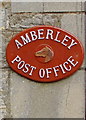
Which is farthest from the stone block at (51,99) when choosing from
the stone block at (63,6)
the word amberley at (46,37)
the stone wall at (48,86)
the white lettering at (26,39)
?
the stone block at (63,6)

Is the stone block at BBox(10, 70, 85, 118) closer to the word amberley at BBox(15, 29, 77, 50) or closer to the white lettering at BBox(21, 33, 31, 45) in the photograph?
the word amberley at BBox(15, 29, 77, 50)

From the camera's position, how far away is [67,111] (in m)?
2.40

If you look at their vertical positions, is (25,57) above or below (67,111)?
above

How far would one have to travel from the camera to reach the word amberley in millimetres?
2375

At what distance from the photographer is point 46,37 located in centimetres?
238

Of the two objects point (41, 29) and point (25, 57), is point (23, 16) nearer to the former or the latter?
point (41, 29)

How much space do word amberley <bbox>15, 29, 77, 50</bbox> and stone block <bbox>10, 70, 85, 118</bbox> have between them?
27cm

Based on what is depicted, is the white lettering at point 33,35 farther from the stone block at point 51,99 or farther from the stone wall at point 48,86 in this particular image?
the stone block at point 51,99

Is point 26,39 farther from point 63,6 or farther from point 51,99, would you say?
point 51,99

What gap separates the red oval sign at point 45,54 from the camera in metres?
2.38

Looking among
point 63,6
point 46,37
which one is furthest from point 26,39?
point 63,6

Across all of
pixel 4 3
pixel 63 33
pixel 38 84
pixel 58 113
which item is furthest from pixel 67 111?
pixel 4 3

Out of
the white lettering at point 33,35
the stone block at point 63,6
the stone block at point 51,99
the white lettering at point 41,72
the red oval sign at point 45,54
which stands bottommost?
the stone block at point 51,99

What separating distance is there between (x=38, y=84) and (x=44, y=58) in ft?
0.78
